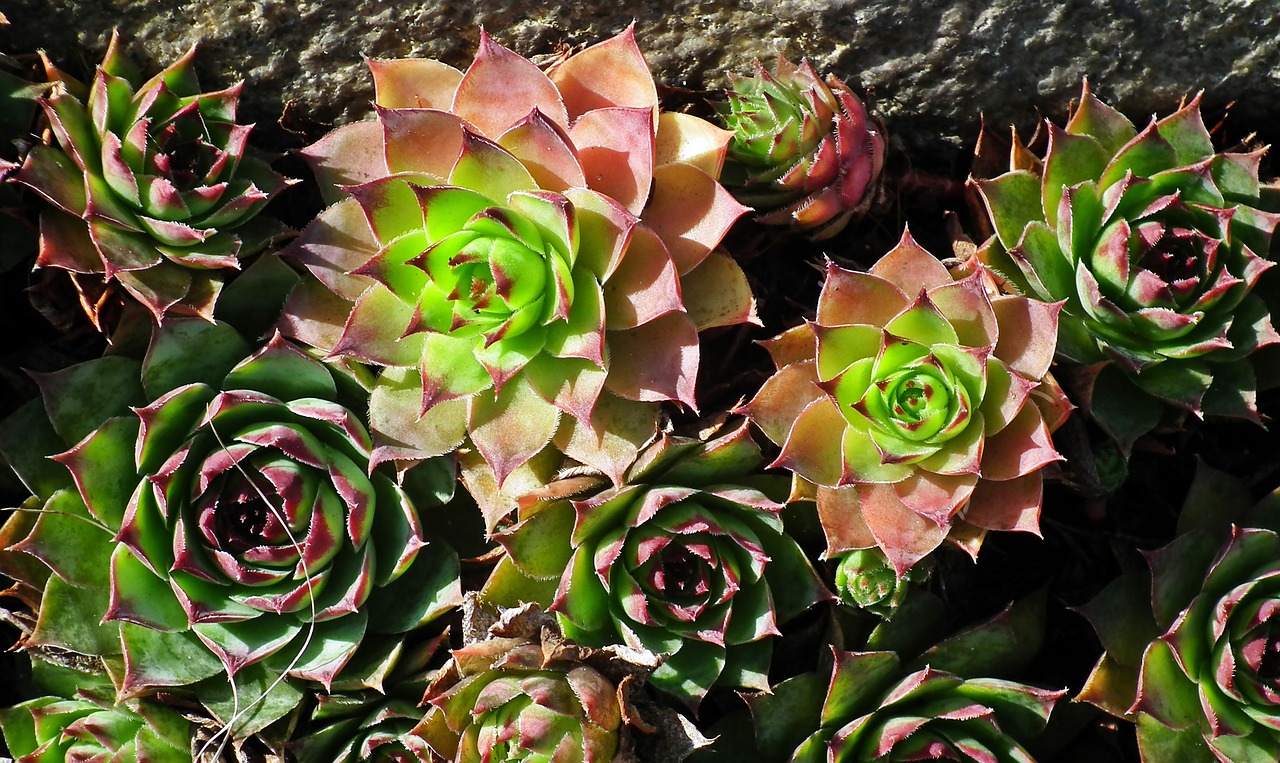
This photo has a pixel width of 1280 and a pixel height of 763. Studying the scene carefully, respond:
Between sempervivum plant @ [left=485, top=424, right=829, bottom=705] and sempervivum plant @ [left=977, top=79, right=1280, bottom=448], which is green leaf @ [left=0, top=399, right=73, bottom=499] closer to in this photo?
sempervivum plant @ [left=485, top=424, right=829, bottom=705]

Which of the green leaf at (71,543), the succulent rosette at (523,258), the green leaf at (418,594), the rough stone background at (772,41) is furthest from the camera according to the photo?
the rough stone background at (772,41)

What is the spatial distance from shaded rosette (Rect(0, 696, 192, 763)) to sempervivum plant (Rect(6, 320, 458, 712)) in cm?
13

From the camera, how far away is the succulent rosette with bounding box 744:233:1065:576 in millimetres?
2162

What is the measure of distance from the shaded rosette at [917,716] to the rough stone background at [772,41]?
127 cm

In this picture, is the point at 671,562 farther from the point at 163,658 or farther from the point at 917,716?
the point at 163,658

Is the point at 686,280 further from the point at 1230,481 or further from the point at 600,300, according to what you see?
the point at 1230,481

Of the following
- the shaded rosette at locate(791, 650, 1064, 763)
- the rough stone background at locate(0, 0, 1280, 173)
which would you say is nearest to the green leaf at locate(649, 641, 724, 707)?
the shaded rosette at locate(791, 650, 1064, 763)

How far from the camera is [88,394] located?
2.29 m

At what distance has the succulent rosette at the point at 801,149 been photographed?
7.73 ft

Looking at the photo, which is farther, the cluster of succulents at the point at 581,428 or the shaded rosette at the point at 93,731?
the shaded rosette at the point at 93,731

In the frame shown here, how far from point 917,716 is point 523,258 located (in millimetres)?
1285

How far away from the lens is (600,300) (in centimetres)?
211

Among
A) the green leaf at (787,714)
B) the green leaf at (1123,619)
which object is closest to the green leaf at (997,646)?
the green leaf at (1123,619)

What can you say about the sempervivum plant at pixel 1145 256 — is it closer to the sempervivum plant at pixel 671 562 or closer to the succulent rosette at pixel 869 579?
the succulent rosette at pixel 869 579
